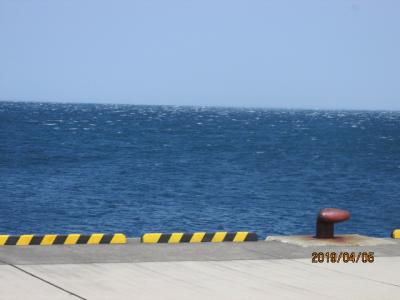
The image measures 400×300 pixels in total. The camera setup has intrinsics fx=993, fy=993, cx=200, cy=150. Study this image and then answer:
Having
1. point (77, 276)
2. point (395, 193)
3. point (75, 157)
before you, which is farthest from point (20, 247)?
point (75, 157)

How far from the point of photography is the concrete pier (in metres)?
15.7

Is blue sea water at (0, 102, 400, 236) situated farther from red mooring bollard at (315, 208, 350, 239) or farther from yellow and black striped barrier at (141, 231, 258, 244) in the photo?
yellow and black striped barrier at (141, 231, 258, 244)

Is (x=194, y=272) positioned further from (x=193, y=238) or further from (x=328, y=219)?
(x=328, y=219)

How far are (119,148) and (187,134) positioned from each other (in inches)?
2196

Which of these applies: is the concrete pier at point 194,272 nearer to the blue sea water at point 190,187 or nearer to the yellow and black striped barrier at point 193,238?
the yellow and black striped barrier at point 193,238

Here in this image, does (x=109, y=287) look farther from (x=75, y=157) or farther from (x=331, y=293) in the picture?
(x=75, y=157)

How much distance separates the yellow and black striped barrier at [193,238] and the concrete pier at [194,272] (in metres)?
0.37

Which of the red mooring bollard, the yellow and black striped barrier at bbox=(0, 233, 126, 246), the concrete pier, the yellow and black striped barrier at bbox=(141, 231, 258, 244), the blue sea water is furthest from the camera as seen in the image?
the blue sea water

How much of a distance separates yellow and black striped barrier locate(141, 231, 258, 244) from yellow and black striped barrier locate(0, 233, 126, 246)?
619mm

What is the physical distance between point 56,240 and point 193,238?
2.90 meters

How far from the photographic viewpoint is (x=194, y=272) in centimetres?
1739

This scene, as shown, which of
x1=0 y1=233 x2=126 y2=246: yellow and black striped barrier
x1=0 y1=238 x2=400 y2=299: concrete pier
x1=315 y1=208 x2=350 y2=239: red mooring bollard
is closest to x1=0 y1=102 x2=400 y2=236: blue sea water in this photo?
x1=315 y1=208 x2=350 y2=239: red mooring bollard

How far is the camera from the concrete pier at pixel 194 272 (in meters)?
15.7

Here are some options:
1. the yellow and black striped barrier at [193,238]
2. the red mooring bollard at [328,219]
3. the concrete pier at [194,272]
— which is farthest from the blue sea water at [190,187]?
the concrete pier at [194,272]
